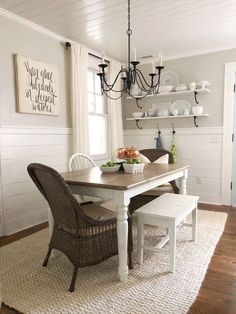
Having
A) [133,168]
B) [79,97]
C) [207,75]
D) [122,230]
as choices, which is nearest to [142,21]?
[79,97]

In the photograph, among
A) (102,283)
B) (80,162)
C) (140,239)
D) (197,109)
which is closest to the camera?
(102,283)

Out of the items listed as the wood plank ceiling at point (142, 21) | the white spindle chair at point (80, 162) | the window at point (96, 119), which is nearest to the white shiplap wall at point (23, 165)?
the white spindle chair at point (80, 162)

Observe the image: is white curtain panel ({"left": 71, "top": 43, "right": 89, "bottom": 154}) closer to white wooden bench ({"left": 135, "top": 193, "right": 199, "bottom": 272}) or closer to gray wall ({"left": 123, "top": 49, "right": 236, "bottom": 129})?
gray wall ({"left": 123, "top": 49, "right": 236, "bottom": 129})

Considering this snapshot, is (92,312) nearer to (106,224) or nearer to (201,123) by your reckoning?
(106,224)

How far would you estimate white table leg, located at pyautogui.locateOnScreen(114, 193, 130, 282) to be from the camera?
1.76m

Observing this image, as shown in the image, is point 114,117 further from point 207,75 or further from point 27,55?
point 27,55

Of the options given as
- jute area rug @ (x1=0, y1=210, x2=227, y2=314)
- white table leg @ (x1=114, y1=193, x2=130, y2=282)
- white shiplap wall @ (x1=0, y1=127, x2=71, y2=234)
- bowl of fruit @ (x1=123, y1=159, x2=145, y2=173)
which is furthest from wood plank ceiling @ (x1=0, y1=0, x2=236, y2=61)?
jute area rug @ (x1=0, y1=210, x2=227, y2=314)

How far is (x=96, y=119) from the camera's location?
405 cm

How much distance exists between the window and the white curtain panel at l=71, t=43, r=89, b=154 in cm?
36

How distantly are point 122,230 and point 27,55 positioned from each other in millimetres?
2253

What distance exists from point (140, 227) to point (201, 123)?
7.91ft

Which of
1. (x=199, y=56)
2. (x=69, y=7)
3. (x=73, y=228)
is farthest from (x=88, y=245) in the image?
(x=199, y=56)

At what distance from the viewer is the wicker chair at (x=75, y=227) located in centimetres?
171

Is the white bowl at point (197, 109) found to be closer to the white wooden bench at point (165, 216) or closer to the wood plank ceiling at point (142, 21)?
the wood plank ceiling at point (142, 21)
